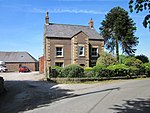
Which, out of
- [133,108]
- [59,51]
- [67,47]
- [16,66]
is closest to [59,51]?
[59,51]

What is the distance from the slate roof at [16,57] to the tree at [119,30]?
80.3 feet

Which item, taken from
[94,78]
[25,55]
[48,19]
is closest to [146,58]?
[48,19]

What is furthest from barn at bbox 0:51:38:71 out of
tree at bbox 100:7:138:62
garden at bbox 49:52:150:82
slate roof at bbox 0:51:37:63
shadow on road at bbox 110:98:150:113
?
shadow on road at bbox 110:98:150:113

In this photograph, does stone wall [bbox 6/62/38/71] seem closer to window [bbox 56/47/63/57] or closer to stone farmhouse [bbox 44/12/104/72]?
stone farmhouse [bbox 44/12/104/72]

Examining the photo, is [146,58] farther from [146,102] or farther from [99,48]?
[146,102]

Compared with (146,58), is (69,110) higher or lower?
lower

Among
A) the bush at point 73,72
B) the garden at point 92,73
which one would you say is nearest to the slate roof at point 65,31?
the garden at point 92,73

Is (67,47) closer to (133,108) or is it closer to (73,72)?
(73,72)

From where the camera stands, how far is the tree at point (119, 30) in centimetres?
5144

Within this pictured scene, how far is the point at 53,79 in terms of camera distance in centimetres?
2719

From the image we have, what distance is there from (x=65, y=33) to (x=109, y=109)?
105 ft

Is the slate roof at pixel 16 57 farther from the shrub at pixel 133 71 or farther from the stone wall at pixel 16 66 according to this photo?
the shrub at pixel 133 71

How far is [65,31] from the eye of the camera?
42844 millimetres

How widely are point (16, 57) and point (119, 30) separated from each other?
31847mm
